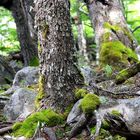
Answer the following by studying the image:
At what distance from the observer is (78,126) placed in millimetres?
4523

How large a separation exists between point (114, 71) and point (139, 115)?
415cm

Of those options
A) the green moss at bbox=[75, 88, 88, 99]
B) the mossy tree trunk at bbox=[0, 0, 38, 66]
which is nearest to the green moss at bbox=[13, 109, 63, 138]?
the green moss at bbox=[75, 88, 88, 99]

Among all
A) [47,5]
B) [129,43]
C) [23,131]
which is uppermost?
[47,5]

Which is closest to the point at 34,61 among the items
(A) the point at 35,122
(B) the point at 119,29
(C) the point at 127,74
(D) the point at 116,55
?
(B) the point at 119,29

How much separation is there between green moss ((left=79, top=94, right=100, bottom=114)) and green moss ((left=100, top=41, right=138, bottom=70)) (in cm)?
354

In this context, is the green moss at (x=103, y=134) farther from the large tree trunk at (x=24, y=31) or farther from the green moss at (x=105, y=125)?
the large tree trunk at (x=24, y=31)

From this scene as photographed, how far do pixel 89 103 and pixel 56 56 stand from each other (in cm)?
109

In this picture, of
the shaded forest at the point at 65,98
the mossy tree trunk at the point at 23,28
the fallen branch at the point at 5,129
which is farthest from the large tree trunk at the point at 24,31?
the fallen branch at the point at 5,129

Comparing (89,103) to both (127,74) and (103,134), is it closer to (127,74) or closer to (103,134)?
(103,134)

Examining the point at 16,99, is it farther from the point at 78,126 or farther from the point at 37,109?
the point at 78,126

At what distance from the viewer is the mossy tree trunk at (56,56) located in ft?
17.4

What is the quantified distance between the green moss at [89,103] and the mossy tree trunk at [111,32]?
3572 mm

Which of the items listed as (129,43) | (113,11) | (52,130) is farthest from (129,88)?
(113,11)

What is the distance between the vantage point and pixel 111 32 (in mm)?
8984
